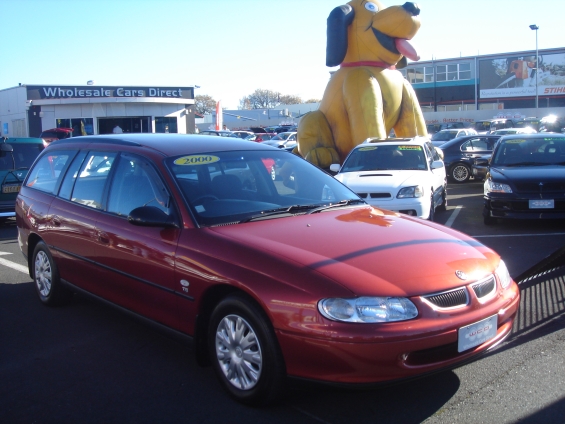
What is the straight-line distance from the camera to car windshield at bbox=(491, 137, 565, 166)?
10.1m

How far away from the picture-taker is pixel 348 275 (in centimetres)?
340

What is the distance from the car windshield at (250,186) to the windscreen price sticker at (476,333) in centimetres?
155

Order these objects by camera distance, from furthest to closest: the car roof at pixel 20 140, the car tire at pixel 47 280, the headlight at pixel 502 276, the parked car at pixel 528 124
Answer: the parked car at pixel 528 124 → the car roof at pixel 20 140 → the car tire at pixel 47 280 → the headlight at pixel 502 276

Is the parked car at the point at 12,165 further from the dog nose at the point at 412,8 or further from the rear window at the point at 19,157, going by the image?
the dog nose at the point at 412,8

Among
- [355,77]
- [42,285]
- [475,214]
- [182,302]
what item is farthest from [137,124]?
[182,302]

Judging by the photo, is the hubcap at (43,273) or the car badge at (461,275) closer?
the car badge at (461,275)

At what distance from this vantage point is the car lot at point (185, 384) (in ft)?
11.7

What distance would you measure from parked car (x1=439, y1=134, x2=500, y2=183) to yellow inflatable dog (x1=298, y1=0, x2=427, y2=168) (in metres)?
2.68

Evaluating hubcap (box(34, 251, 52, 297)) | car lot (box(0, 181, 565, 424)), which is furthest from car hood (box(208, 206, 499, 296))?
hubcap (box(34, 251, 52, 297))

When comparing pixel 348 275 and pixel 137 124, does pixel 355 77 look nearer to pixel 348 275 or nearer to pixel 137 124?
pixel 348 275

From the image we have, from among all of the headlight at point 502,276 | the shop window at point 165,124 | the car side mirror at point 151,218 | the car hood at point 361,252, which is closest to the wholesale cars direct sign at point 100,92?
the shop window at point 165,124

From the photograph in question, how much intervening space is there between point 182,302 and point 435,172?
25.1 feet

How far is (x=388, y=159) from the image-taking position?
10633 millimetres

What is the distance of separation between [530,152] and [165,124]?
1207 inches
